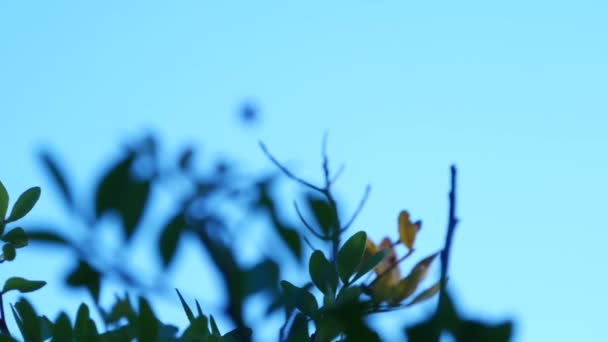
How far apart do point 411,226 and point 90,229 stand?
462 mm

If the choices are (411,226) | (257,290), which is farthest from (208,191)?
(411,226)

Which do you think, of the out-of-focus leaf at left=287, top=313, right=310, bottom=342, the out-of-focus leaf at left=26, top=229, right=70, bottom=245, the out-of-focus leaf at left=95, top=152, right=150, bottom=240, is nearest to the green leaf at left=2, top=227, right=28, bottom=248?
the out-of-focus leaf at left=26, top=229, right=70, bottom=245

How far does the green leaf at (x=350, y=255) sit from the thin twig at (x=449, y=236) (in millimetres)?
253

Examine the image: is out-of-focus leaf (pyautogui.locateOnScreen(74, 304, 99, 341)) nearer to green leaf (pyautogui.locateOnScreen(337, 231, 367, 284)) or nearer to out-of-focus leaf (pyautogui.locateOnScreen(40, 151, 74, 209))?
out-of-focus leaf (pyautogui.locateOnScreen(40, 151, 74, 209))

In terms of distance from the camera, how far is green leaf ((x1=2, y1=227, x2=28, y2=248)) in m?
1.17

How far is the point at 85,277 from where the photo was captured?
3.32 ft

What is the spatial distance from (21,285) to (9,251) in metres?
0.04

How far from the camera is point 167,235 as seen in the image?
1059 mm

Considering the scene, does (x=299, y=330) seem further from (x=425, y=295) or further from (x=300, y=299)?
(x=425, y=295)

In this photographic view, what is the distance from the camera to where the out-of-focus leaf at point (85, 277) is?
1.00 metres

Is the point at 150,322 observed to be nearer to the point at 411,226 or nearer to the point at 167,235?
the point at 167,235

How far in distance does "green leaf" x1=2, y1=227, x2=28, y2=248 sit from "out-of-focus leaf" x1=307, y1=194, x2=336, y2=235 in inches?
13.0

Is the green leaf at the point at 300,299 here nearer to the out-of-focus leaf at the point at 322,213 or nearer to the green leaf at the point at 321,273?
the green leaf at the point at 321,273

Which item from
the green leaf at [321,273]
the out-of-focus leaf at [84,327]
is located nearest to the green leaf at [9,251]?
the out-of-focus leaf at [84,327]
